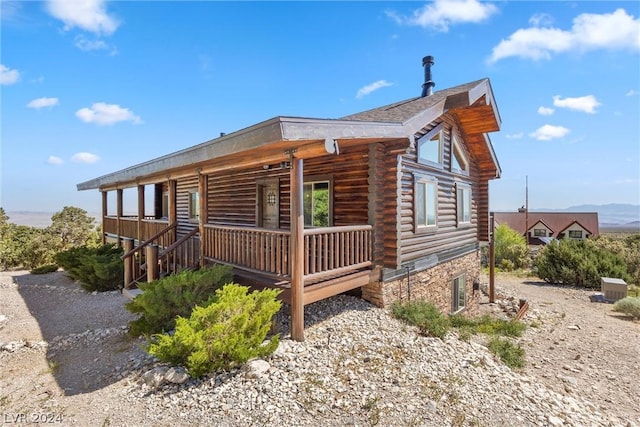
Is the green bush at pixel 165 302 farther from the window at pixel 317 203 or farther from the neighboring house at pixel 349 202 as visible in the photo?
the window at pixel 317 203

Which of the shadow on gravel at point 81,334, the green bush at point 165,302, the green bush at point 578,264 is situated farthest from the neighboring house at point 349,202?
the green bush at point 578,264

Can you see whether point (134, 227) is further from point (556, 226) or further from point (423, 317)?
point (556, 226)

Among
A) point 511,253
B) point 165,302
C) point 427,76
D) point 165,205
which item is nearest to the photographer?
point 165,302

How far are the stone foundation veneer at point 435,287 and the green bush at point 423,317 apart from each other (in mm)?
385

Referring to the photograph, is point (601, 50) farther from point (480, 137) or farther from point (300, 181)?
point (300, 181)

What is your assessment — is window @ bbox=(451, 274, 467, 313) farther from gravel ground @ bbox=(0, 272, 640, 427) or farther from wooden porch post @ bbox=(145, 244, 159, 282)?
wooden porch post @ bbox=(145, 244, 159, 282)

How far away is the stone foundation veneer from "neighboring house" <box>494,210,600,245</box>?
26691 mm

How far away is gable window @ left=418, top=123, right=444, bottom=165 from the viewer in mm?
8172

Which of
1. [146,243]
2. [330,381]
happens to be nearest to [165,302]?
[330,381]

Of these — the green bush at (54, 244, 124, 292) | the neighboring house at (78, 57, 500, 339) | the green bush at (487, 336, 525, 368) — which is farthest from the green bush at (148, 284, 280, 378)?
the green bush at (54, 244, 124, 292)

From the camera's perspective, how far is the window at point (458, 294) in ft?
33.6

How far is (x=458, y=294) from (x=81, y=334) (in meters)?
10.9

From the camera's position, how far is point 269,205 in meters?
9.95

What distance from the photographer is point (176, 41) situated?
10.8 metres
